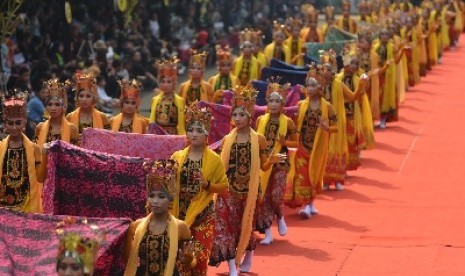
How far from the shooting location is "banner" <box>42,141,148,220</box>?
36.4ft

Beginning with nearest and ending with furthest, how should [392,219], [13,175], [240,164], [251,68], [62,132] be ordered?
1. [13,175]
2. [240,164]
3. [62,132]
4. [392,219]
5. [251,68]

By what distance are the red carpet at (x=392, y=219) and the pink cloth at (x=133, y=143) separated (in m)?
1.41

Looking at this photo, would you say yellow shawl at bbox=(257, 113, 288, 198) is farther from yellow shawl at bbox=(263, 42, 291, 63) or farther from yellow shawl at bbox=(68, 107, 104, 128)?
yellow shawl at bbox=(263, 42, 291, 63)

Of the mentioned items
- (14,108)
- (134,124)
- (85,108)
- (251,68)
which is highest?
(14,108)

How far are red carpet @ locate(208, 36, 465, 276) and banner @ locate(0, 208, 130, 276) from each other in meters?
3.41

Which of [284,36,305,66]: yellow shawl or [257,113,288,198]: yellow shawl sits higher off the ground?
[257,113,288,198]: yellow shawl

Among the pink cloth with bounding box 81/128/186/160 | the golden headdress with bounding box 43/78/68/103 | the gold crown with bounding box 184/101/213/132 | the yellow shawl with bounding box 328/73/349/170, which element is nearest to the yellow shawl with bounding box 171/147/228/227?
the gold crown with bounding box 184/101/213/132

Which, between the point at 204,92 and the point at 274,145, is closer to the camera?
the point at 274,145

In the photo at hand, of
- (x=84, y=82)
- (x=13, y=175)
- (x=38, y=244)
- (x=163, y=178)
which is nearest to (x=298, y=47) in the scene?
(x=84, y=82)

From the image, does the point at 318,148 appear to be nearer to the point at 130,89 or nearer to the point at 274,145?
the point at 274,145

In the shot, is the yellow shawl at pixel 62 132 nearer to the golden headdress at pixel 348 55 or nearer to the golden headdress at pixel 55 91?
the golden headdress at pixel 55 91

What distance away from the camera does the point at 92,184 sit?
444 inches

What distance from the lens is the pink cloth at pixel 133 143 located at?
1246 cm

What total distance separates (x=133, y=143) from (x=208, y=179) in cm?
141
